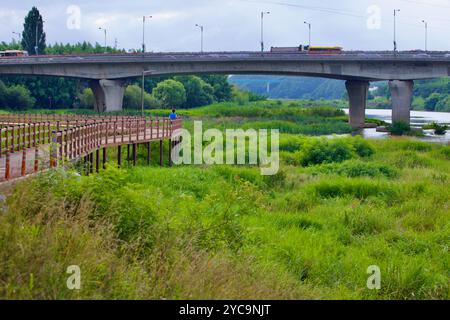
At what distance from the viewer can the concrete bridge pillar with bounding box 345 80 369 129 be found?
8438cm

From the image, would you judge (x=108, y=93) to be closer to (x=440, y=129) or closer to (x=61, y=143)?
(x=440, y=129)

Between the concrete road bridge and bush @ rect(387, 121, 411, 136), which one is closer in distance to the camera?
bush @ rect(387, 121, 411, 136)

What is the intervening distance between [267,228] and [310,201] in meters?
6.97

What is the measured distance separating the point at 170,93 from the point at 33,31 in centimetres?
2530

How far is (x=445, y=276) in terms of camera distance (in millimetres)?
17391

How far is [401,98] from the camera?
252ft

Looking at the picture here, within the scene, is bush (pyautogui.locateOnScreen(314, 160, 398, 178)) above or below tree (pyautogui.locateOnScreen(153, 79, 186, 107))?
below

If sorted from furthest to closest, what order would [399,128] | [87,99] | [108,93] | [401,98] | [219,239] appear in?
1. [87,99]
2. [108,93]
3. [401,98]
4. [399,128]
5. [219,239]

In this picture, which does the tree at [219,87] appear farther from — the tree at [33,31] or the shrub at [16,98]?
the shrub at [16,98]

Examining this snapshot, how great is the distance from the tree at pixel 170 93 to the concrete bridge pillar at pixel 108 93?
34854mm

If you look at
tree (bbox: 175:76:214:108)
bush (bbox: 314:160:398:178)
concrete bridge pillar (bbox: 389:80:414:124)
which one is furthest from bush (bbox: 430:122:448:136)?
tree (bbox: 175:76:214:108)

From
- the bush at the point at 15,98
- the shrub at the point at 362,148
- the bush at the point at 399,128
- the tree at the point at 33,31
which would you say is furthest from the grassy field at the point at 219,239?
the tree at the point at 33,31

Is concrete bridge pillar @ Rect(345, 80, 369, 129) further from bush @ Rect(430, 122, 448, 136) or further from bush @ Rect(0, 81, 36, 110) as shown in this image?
bush @ Rect(0, 81, 36, 110)

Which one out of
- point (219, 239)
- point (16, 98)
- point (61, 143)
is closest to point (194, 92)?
point (16, 98)
